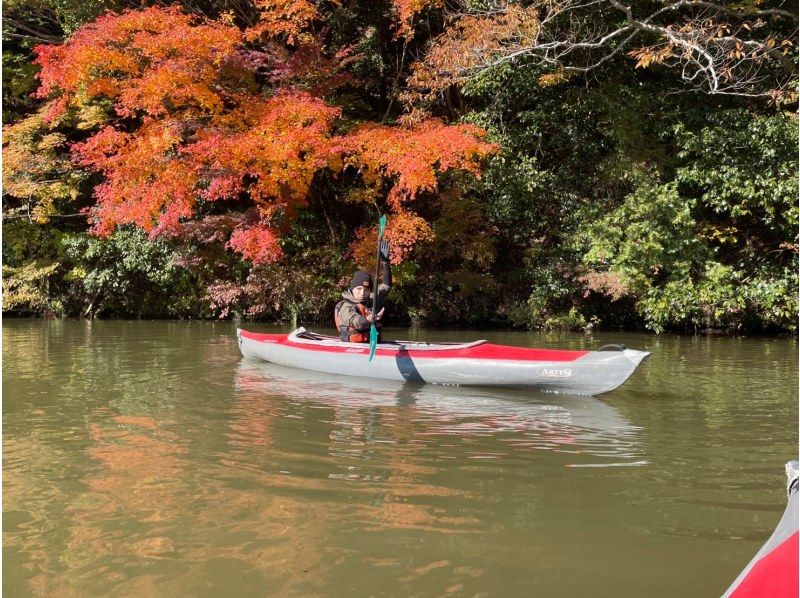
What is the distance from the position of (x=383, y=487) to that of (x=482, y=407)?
302 centimetres

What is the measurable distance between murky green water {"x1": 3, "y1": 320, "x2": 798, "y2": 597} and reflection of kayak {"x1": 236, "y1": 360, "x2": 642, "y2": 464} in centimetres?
4

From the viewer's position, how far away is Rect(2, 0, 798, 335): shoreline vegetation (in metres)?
15.4

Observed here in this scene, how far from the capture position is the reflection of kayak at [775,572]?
2390 millimetres

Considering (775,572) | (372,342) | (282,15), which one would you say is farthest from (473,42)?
(775,572)

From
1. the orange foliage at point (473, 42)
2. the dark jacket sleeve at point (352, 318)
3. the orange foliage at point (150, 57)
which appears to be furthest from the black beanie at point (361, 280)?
the orange foliage at point (150, 57)

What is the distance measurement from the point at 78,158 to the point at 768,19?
14.4 m

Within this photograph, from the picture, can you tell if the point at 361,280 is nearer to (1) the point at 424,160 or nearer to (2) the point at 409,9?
(1) the point at 424,160

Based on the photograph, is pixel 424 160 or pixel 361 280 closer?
pixel 361 280

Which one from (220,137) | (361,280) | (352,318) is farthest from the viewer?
(220,137)

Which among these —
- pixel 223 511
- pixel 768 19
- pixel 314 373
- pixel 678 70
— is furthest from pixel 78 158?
pixel 223 511

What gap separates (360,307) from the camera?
10.3 metres

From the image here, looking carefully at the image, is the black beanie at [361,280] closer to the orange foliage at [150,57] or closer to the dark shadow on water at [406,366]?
the dark shadow on water at [406,366]

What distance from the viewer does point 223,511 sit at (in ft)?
15.0

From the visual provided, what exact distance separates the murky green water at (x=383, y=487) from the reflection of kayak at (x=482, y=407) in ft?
0.13
